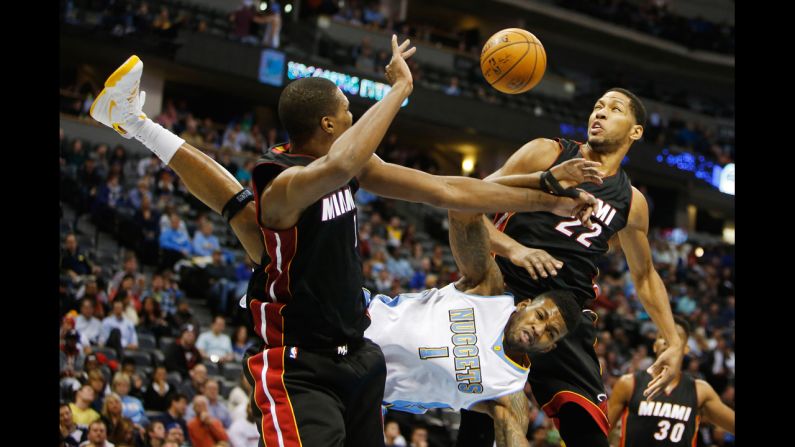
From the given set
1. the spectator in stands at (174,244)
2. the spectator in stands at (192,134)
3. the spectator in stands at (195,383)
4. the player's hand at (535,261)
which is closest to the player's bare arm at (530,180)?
the player's hand at (535,261)

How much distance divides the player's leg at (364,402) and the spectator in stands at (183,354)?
675cm

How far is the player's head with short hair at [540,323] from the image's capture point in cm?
505

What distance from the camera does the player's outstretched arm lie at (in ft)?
16.0

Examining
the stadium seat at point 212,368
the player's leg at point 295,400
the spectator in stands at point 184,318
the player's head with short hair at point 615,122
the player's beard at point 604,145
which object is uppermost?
the player's head with short hair at point 615,122

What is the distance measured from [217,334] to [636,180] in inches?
750

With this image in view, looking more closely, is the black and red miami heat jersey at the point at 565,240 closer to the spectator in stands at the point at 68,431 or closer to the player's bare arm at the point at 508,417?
the player's bare arm at the point at 508,417

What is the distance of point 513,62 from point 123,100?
2.24 metres

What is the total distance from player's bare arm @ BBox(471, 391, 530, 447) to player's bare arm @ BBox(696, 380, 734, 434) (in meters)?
2.76

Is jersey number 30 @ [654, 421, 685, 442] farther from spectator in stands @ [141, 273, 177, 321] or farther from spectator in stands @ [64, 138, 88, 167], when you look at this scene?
spectator in stands @ [64, 138, 88, 167]

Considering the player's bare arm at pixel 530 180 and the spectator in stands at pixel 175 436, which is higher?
the player's bare arm at pixel 530 180

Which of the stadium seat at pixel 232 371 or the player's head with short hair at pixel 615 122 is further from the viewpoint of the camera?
the stadium seat at pixel 232 371

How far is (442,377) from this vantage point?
496 centimetres

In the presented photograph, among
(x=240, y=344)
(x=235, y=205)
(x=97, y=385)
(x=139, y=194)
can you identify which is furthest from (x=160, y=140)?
(x=139, y=194)

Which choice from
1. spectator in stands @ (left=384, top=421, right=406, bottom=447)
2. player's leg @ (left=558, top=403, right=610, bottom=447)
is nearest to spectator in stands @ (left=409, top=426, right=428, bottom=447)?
spectator in stands @ (left=384, top=421, right=406, bottom=447)
